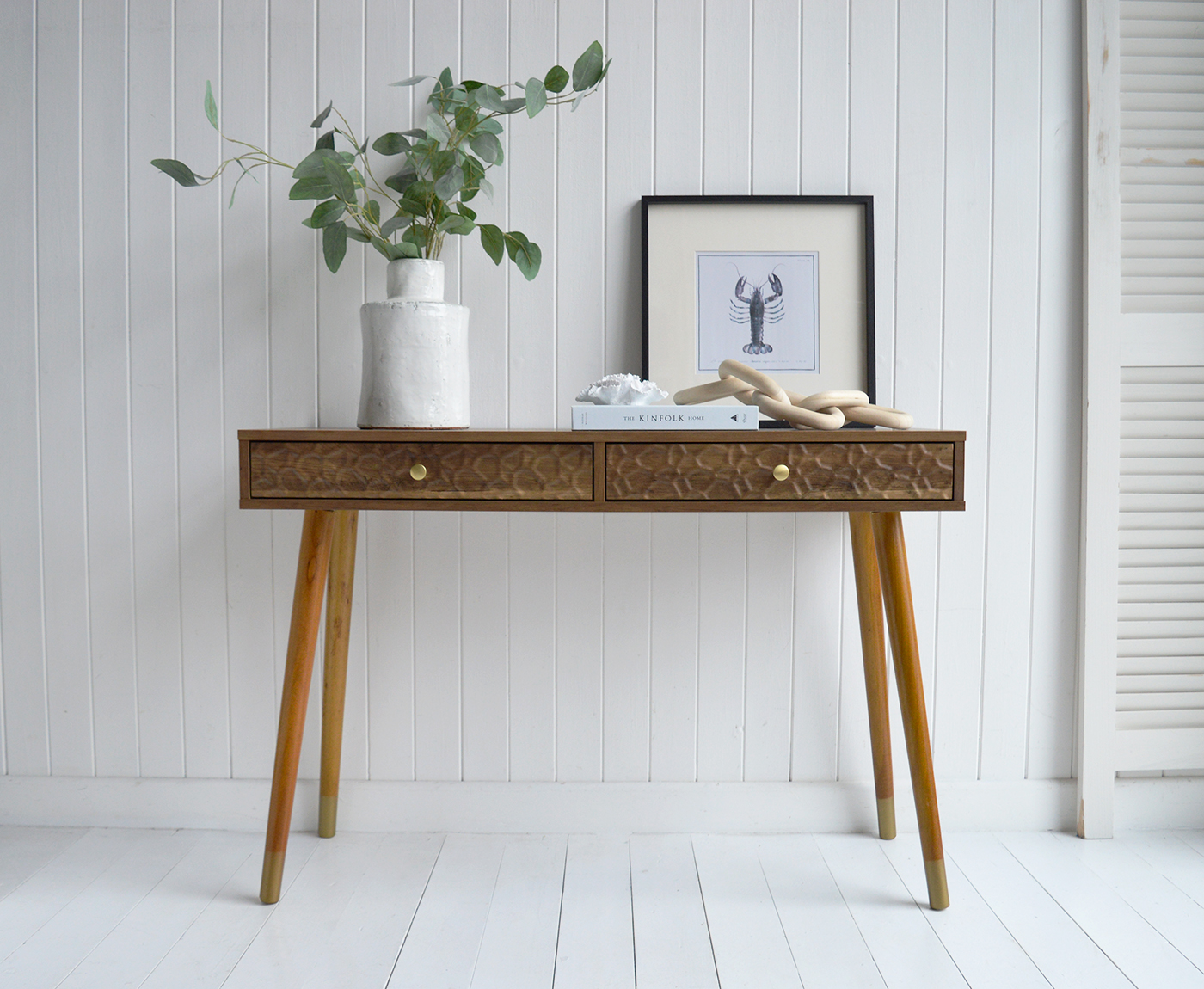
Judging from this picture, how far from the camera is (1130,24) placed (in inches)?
63.8

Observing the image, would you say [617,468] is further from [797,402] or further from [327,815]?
[327,815]

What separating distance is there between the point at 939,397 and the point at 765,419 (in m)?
0.34

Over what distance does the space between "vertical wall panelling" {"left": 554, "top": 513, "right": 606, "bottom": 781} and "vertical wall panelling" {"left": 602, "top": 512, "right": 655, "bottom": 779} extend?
0.04 feet

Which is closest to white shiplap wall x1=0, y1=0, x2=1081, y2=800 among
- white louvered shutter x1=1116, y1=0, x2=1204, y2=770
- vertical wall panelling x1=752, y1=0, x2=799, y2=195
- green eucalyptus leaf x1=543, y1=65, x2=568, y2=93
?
vertical wall panelling x1=752, y1=0, x2=799, y2=195

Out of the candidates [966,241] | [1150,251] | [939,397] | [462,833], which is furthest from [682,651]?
[1150,251]

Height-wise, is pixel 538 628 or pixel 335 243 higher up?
pixel 335 243

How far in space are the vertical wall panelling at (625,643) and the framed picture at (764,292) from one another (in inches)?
12.0

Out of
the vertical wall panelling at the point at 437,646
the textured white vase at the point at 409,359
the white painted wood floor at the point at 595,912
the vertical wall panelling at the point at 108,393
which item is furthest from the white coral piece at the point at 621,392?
the vertical wall panelling at the point at 108,393

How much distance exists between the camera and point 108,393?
1655 millimetres

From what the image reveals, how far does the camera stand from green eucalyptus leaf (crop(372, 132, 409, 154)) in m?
1.50

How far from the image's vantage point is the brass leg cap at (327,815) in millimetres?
1616

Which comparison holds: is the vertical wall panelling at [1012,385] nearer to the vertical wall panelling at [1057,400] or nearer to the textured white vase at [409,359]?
the vertical wall panelling at [1057,400]

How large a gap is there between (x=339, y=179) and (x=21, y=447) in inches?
34.9

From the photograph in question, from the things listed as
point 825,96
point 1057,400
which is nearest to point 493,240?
point 825,96
